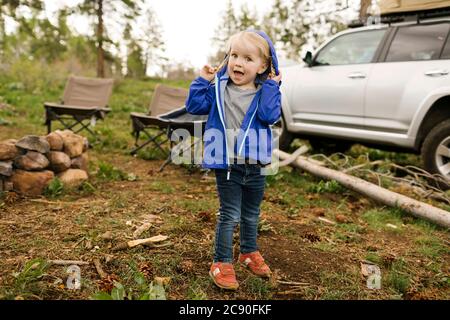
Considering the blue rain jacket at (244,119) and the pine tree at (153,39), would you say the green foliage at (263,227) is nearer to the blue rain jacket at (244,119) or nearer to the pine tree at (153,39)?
the blue rain jacket at (244,119)

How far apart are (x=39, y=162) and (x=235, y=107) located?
2585 mm

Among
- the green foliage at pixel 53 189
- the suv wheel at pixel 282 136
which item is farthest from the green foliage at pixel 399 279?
the suv wheel at pixel 282 136

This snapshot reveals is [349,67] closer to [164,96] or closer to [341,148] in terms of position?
[341,148]

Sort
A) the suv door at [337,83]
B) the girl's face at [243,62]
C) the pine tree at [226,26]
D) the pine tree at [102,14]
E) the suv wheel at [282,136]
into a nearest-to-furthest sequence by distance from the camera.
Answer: the girl's face at [243,62] → the suv door at [337,83] → the suv wheel at [282,136] → the pine tree at [102,14] → the pine tree at [226,26]

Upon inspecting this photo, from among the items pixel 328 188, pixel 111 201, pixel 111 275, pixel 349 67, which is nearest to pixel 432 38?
pixel 349 67

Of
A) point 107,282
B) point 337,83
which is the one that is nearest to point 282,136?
point 337,83

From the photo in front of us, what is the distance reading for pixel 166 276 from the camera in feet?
8.54

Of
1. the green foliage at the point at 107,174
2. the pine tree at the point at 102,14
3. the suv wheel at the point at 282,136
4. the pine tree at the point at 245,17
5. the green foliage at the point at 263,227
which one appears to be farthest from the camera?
the pine tree at the point at 245,17

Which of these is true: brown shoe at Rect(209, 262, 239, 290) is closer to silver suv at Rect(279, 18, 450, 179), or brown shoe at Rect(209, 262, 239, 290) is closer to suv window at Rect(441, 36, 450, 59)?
silver suv at Rect(279, 18, 450, 179)

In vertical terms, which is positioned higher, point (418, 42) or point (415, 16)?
point (415, 16)

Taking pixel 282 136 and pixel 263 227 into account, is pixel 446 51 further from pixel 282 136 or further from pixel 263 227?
pixel 263 227

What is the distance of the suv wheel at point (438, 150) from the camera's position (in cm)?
462

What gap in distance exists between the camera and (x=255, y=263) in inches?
108

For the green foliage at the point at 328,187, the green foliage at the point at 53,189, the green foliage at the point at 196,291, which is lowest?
the green foliage at the point at 196,291
